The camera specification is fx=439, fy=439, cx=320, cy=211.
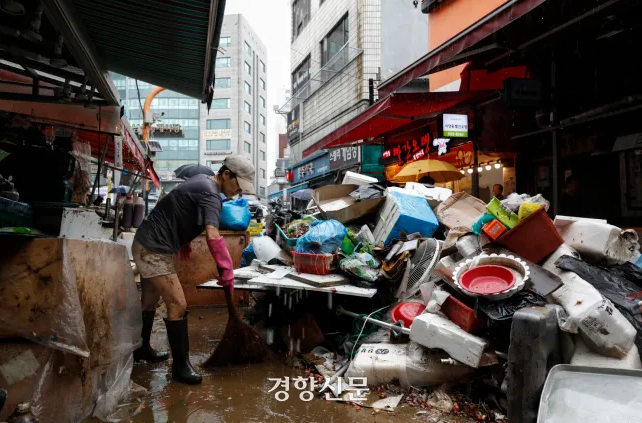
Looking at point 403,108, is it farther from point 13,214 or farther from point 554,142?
point 13,214

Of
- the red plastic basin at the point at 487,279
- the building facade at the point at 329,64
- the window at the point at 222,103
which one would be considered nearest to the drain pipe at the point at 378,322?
the red plastic basin at the point at 487,279

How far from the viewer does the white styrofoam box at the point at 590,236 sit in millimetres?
3689

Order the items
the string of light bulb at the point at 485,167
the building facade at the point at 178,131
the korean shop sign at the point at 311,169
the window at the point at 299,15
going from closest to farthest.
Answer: the string of light bulb at the point at 485,167, the korean shop sign at the point at 311,169, the window at the point at 299,15, the building facade at the point at 178,131

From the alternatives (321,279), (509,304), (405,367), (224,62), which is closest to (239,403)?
(405,367)

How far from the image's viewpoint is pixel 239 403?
3.18 metres

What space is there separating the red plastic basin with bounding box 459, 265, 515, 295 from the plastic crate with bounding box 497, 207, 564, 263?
397 millimetres

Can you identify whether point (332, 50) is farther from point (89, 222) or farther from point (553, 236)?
point (553, 236)

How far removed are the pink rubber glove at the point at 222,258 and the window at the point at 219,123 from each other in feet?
179

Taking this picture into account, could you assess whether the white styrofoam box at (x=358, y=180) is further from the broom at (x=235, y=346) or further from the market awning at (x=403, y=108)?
the broom at (x=235, y=346)

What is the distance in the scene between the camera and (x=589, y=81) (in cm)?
689

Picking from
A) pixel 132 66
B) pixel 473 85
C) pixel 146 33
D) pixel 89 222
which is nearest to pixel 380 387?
pixel 146 33

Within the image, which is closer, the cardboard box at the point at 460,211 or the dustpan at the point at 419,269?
the dustpan at the point at 419,269

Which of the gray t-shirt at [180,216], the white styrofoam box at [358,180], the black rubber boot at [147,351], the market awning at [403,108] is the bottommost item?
the black rubber boot at [147,351]

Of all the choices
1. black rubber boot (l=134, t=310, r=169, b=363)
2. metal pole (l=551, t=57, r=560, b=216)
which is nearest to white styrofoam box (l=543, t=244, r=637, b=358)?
black rubber boot (l=134, t=310, r=169, b=363)
